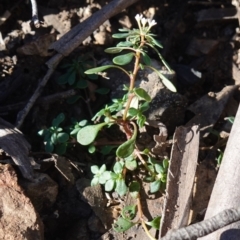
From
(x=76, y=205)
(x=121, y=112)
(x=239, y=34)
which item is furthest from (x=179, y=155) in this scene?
(x=239, y=34)

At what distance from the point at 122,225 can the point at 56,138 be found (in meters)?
0.52

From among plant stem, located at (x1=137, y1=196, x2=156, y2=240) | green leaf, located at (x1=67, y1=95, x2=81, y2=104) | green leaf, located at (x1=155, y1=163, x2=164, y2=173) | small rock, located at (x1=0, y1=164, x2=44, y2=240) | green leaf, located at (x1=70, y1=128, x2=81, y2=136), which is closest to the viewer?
small rock, located at (x1=0, y1=164, x2=44, y2=240)

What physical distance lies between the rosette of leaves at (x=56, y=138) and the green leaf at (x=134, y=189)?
1.20 ft

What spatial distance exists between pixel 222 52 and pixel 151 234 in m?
1.21

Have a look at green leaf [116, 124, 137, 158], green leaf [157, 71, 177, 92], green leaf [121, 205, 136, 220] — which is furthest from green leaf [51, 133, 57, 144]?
green leaf [157, 71, 177, 92]

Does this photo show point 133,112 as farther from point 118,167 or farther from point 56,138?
point 56,138

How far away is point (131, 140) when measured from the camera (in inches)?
91.4

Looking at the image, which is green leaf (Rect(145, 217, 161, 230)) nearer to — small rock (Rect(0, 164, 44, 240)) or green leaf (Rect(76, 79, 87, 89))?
small rock (Rect(0, 164, 44, 240))

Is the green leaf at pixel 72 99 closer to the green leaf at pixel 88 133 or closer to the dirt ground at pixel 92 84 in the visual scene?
the dirt ground at pixel 92 84

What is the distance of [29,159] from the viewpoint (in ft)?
7.67

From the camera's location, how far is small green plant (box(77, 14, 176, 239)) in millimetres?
2315

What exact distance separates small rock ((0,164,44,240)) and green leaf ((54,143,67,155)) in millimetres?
296

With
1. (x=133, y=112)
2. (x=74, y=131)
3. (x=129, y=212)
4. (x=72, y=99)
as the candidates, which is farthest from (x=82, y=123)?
(x=129, y=212)

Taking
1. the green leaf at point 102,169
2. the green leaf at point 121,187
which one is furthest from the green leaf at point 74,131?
the green leaf at point 121,187
